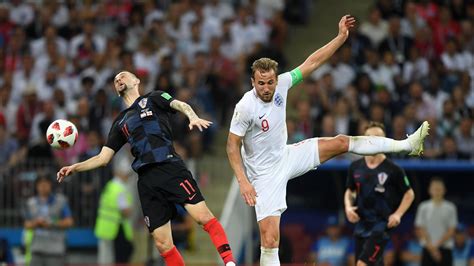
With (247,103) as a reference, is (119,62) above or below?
above

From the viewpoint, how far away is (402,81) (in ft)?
70.9

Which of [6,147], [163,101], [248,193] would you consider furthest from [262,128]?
[6,147]

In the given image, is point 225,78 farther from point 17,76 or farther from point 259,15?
point 17,76

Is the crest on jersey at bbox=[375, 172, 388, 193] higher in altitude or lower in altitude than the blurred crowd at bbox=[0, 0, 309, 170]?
lower

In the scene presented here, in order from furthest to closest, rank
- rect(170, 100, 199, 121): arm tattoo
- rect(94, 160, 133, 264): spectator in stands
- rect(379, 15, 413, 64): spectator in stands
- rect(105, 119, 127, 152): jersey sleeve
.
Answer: rect(379, 15, 413, 64): spectator in stands
rect(94, 160, 133, 264): spectator in stands
rect(105, 119, 127, 152): jersey sleeve
rect(170, 100, 199, 121): arm tattoo

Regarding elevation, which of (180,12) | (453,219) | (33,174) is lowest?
(453,219)

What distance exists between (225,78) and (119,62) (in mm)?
1965

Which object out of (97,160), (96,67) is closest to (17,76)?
(96,67)

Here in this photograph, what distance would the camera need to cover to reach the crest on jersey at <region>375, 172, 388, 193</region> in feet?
48.2

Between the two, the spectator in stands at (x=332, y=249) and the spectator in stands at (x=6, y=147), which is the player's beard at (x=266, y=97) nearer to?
the spectator in stands at (x=332, y=249)

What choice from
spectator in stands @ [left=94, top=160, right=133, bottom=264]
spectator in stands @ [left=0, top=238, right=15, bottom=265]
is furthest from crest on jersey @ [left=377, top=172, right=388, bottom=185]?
spectator in stands @ [left=0, top=238, right=15, bottom=265]

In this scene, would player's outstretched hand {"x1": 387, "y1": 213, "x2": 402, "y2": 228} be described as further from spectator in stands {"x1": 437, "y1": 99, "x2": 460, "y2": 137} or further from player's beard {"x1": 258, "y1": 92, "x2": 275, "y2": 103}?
spectator in stands {"x1": 437, "y1": 99, "x2": 460, "y2": 137}

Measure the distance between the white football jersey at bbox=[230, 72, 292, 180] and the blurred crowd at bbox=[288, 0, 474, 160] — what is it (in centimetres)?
651

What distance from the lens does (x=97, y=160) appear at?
520 inches
